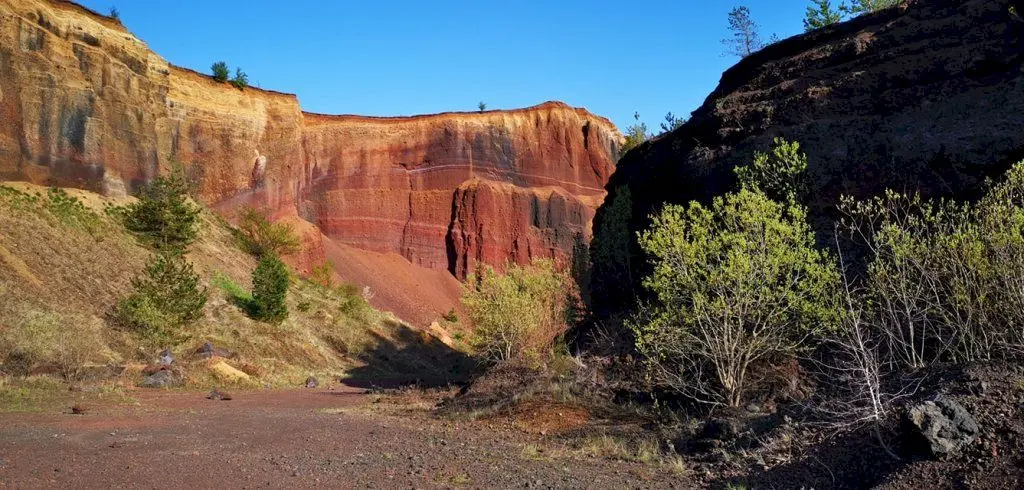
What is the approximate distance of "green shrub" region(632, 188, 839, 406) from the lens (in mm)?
12023

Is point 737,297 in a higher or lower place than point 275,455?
higher

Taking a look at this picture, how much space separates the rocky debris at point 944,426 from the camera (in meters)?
6.56

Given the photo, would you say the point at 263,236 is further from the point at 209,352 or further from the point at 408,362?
the point at 209,352

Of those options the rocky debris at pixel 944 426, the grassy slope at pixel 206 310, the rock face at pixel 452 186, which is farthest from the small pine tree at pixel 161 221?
the rocky debris at pixel 944 426

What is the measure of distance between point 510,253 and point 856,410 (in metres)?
67.6

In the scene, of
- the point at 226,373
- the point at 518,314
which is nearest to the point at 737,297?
the point at 518,314

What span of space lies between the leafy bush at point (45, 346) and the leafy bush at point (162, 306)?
208 centimetres

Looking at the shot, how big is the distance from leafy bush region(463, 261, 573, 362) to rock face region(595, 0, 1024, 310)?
4538 millimetres

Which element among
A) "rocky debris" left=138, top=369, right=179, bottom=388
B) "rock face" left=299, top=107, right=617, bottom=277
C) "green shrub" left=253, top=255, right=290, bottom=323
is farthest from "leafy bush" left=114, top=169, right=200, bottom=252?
"rock face" left=299, top=107, right=617, bottom=277

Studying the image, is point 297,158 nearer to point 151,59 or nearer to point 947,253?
point 151,59

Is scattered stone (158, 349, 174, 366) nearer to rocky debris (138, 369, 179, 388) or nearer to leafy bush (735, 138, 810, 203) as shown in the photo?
rocky debris (138, 369, 179, 388)

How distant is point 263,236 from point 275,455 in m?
41.9

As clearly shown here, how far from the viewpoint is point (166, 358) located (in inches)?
1000

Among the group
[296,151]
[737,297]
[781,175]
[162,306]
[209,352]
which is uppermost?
[296,151]
